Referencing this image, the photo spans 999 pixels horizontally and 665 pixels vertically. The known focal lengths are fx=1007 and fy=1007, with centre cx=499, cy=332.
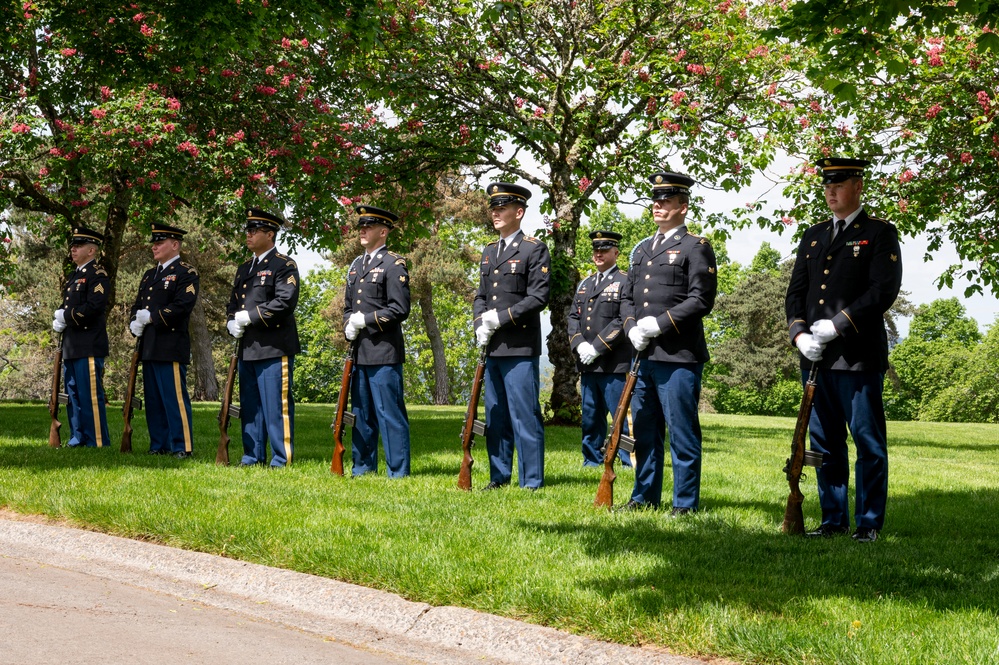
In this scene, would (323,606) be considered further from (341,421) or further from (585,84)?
(585,84)

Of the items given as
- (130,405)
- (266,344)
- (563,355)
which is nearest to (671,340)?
(266,344)

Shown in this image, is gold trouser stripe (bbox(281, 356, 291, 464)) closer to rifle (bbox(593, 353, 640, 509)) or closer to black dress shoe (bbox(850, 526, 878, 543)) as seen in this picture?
rifle (bbox(593, 353, 640, 509))

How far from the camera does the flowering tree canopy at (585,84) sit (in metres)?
15.6

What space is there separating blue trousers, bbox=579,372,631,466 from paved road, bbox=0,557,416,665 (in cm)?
634

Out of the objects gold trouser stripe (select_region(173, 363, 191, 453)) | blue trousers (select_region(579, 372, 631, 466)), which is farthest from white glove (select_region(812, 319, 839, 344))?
gold trouser stripe (select_region(173, 363, 191, 453))

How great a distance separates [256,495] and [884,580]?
4350 millimetres

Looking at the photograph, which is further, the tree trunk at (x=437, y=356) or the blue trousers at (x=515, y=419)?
the tree trunk at (x=437, y=356)

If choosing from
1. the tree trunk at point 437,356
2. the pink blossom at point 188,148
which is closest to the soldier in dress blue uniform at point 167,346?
the pink blossom at point 188,148

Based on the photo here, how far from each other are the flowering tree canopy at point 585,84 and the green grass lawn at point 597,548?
778 cm

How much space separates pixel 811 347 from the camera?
20.2ft

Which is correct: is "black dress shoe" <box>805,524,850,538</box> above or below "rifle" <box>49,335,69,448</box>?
below

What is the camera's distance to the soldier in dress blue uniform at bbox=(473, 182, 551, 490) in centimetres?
805

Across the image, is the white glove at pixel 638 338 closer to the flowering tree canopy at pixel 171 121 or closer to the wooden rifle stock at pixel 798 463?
the wooden rifle stock at pixel 798 463

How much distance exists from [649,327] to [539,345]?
5.21 ft
